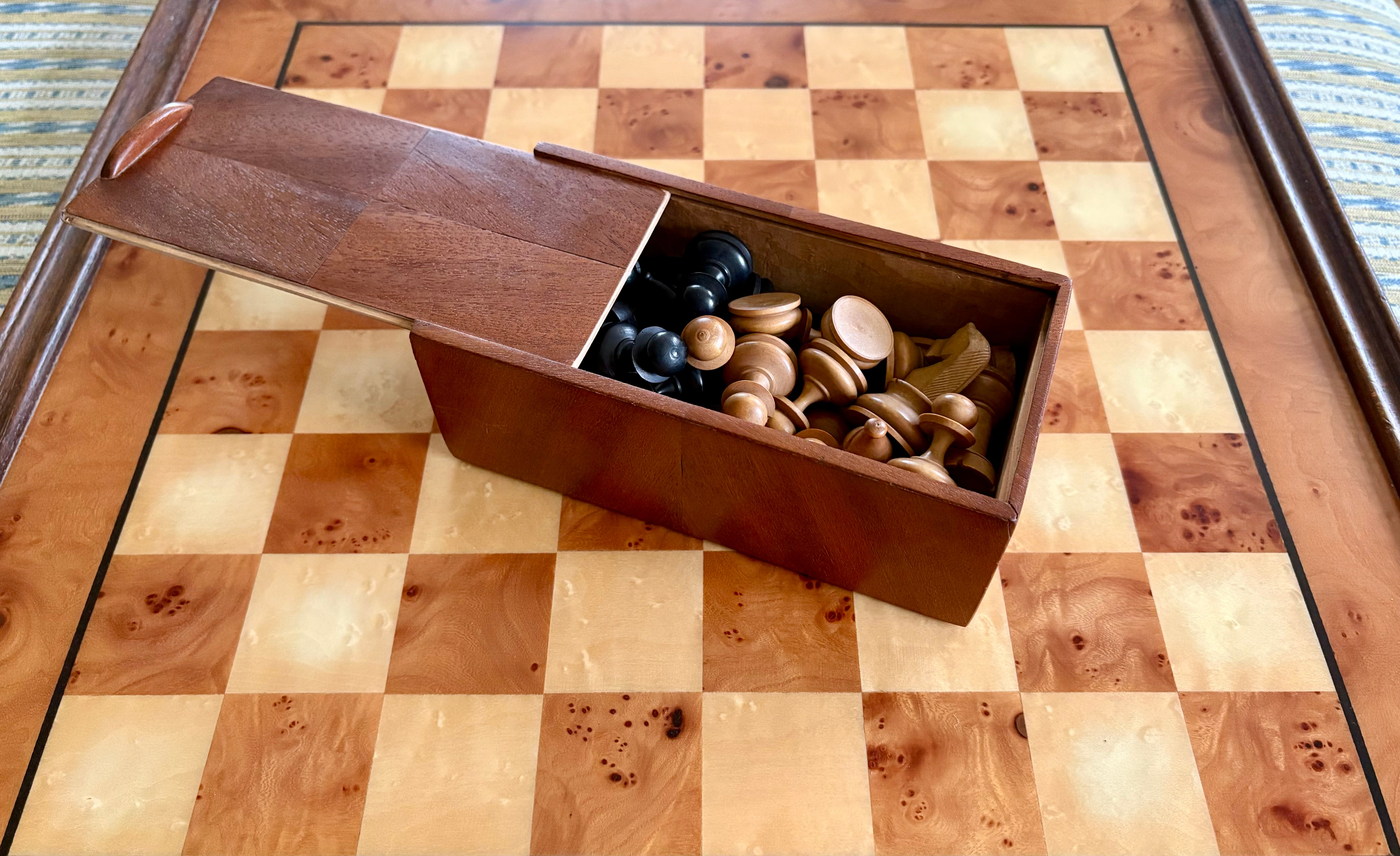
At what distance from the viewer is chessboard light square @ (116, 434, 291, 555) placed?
1.69 metres

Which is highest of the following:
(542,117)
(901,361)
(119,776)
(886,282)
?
(886,282)

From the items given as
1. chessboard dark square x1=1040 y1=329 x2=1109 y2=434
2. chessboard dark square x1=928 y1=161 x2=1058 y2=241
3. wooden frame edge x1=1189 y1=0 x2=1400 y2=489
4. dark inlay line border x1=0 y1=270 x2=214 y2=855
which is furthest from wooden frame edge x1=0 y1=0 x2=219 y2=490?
wooden frame edge x1=1189 y1=0 x2=1400 y2=489

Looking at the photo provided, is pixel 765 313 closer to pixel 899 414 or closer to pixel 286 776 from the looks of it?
pixel 899 414

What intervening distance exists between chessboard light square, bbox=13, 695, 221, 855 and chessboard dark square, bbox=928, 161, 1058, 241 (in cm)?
168

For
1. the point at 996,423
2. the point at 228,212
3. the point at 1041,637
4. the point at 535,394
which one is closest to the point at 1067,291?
the point at 996,423

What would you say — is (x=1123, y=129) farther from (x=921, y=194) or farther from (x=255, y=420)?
(x=255, y=420)

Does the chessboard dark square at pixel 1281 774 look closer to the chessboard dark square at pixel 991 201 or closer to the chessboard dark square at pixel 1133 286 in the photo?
the chessboard dark square at pixel 1133 286

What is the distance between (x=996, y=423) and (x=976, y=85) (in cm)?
120

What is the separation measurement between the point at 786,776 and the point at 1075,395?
3.01 ft

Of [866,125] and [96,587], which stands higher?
[866,125]

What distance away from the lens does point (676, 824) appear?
142cm

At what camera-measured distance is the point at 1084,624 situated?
5.26ft

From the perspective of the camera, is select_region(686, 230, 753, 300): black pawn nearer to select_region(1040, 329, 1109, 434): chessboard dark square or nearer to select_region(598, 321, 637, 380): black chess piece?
select_region(598, 321, 637, 380): black chess piece

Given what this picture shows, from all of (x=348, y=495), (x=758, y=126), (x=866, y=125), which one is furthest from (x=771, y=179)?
(x=348, y=495)
